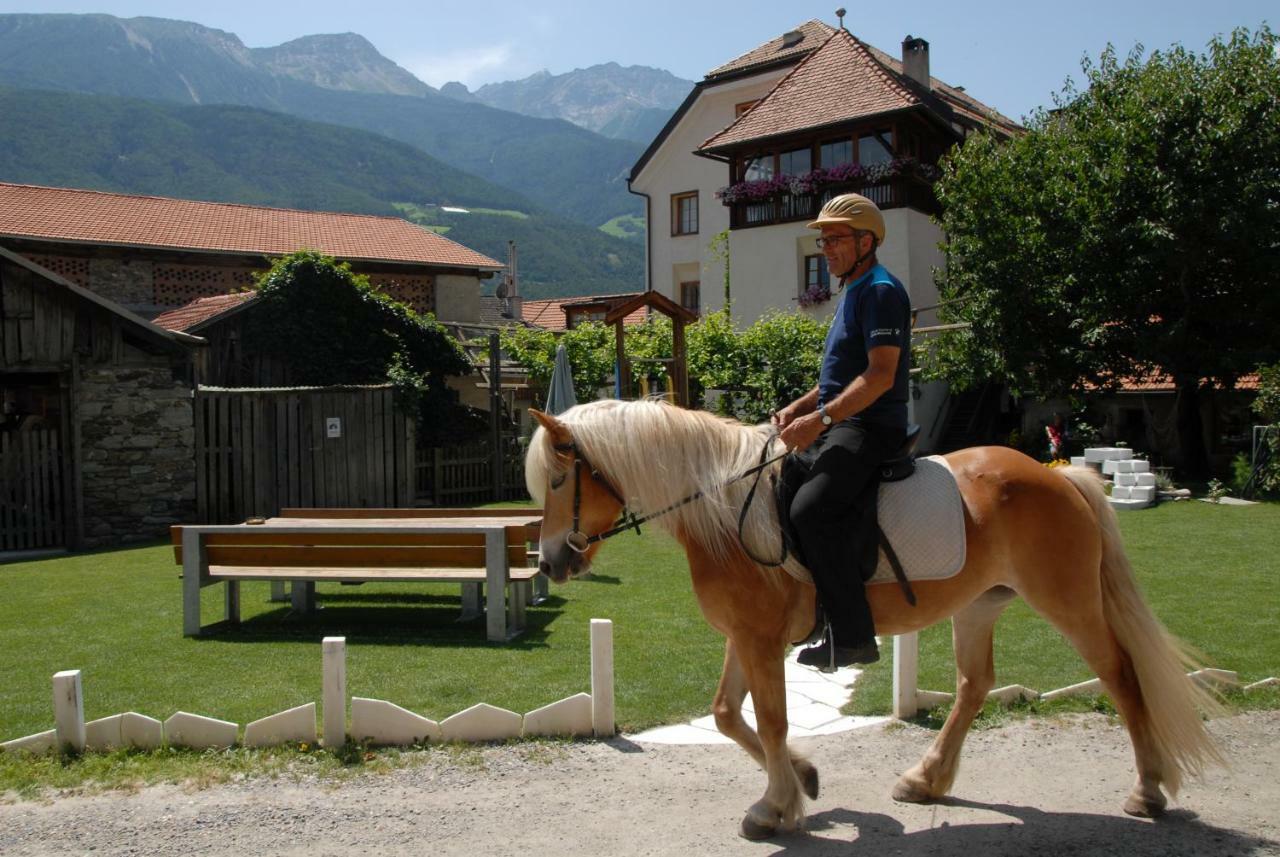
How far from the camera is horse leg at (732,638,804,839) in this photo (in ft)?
13.0

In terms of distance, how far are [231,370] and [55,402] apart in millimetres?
3186

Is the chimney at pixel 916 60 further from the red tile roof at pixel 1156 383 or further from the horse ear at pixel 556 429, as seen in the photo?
the horse ear at pixel 556 429

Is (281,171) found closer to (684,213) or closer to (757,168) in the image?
(684,213)

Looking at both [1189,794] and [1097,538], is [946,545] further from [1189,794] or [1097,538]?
[1189,794]

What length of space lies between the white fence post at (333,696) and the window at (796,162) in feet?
86.1

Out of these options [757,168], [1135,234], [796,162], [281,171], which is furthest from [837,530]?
[281,171]

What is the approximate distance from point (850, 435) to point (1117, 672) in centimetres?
178

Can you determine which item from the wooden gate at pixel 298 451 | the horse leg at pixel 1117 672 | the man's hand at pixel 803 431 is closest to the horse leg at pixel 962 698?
the horse leg at pixel 1117 672

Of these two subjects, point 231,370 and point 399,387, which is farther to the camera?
point 231,370

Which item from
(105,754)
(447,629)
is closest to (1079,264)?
(447,629)

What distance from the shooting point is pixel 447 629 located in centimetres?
825

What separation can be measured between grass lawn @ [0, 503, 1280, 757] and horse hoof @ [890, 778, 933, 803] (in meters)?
1.46

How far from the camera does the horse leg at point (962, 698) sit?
14.5 ft

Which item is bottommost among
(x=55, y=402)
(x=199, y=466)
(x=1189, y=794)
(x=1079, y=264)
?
(x=1189, y=794)
